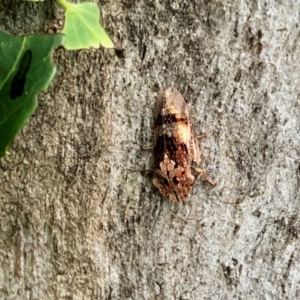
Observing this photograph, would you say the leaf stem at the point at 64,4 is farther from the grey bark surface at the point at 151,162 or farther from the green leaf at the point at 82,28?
the grey bark surface at the point at 151,162

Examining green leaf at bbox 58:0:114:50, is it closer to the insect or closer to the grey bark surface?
the grey bark surface

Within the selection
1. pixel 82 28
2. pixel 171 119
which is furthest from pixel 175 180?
pixel 82 28

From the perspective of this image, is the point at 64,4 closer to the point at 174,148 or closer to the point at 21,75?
the point at 21,75

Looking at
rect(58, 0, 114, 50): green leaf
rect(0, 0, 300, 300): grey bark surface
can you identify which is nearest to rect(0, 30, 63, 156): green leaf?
rect(58, 0, 114, 50): green leaf

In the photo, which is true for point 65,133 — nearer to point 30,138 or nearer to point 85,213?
point 30,138

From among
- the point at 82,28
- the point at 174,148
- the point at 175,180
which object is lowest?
the point at 175,180

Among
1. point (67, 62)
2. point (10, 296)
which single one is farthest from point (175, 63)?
point (10, 296)
